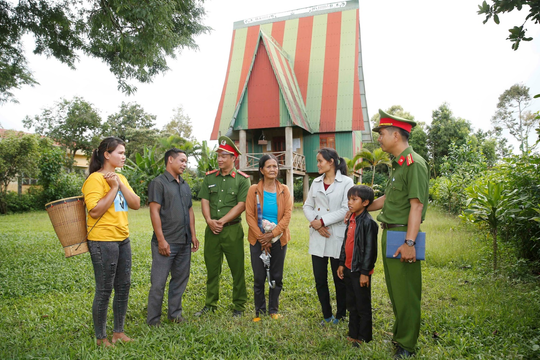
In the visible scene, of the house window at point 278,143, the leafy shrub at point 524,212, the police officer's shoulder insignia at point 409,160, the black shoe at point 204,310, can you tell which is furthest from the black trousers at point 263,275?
the house window at point 278,143

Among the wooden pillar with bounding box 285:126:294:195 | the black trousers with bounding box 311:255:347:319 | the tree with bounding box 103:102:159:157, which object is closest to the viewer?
the black trousers with bounding box 311:255:347:319

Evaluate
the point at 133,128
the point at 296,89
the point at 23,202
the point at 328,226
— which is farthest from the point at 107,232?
the point at 133,128

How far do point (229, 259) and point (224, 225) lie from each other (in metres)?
0.43

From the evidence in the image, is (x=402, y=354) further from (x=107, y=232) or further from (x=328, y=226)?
(x=107, y=232)

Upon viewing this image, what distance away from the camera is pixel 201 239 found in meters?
9.28

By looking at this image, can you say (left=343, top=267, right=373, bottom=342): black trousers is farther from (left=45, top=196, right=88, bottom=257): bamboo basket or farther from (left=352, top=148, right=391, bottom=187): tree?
(left=352, top=148, right=391, bottom=187): tree

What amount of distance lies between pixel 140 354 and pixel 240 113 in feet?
48.5

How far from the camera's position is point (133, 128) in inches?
1464

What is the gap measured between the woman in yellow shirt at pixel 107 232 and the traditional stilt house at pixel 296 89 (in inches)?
514

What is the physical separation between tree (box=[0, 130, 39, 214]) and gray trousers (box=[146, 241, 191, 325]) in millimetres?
18791

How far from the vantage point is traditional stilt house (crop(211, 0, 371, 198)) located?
55.2 ft

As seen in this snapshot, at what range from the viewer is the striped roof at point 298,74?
55.1 feet

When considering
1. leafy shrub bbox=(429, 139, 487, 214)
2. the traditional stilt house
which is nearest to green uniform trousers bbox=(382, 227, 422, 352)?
leafy shrub bbox=(429, 139, 487, 214)

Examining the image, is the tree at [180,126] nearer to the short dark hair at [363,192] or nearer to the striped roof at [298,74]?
the striped roof at [298,74]
